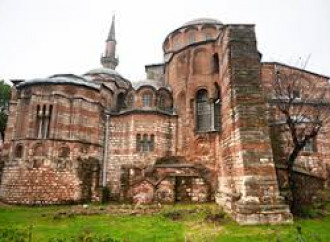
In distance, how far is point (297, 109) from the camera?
23312 mm

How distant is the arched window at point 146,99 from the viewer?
→ 2406cm

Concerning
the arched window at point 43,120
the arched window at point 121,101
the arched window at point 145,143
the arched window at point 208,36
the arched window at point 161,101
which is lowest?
the arched window at point 145,143

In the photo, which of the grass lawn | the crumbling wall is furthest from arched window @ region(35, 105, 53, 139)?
the crumbling wall

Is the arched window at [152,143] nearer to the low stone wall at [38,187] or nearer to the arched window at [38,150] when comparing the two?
the low stone wall at [38,187]

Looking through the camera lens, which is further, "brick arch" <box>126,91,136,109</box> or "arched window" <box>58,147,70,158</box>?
"brick arch" <box>126,91,136,109</box>

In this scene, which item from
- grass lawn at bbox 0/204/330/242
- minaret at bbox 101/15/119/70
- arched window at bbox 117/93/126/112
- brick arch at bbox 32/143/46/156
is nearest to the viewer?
grass lawn at bbox 0/204/330/242

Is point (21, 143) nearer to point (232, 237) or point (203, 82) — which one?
point (203, 82)

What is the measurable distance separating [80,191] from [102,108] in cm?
703

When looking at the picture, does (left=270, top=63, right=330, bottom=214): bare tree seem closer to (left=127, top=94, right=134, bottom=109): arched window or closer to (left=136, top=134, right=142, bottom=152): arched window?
(left=136, top=134, right=142, bottom=152): arched window

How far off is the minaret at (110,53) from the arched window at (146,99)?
1426 centimetres

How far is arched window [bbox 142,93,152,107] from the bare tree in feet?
35.7

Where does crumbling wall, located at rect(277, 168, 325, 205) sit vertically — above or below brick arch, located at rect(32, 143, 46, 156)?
below

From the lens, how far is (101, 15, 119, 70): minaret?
3650 centimetres

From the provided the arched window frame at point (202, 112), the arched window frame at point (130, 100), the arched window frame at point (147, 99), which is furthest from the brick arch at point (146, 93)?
the arched window frame at point (202, 112)
